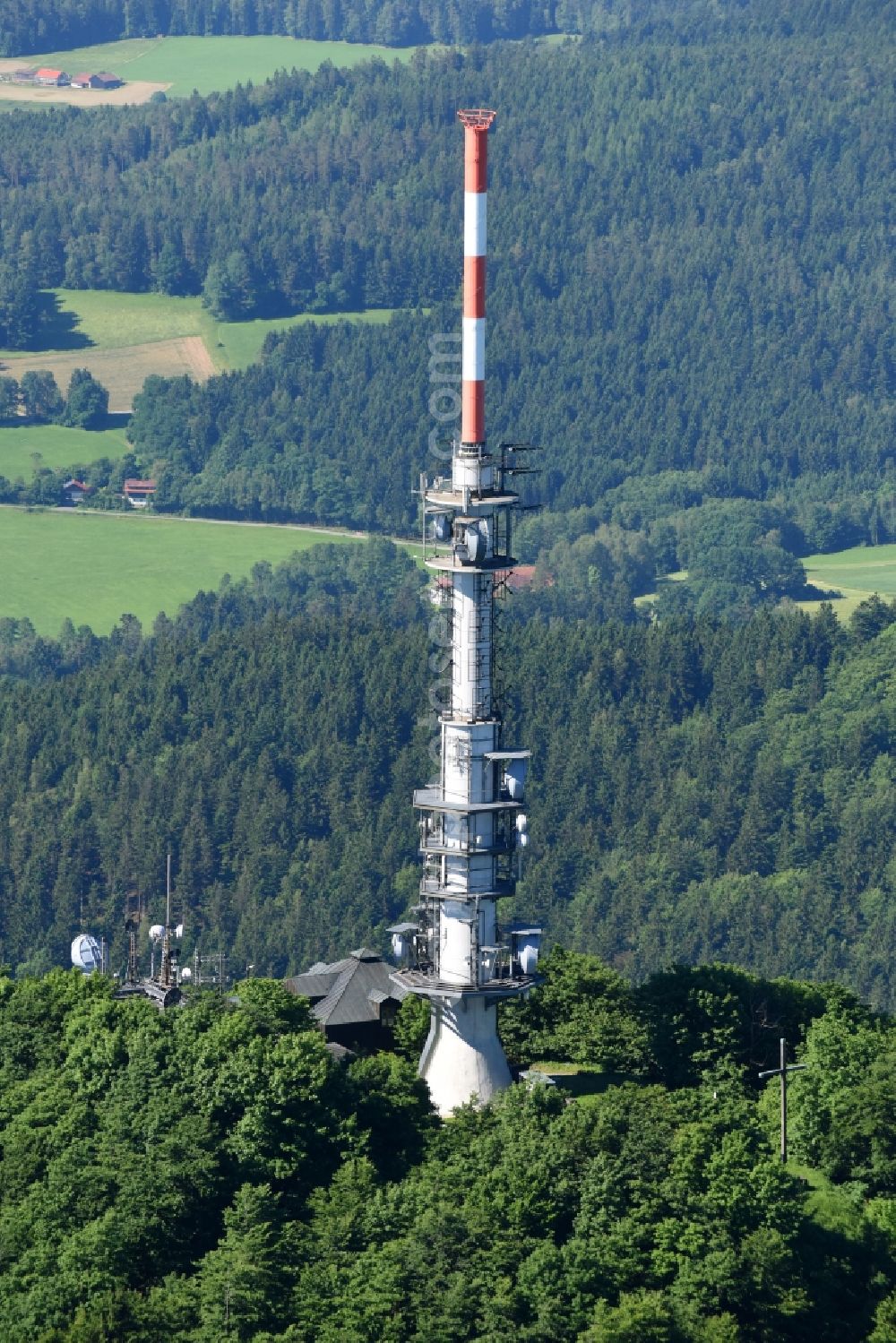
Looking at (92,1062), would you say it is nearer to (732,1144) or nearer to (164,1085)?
(164,1085)

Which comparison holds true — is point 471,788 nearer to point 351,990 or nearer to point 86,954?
point 351,990

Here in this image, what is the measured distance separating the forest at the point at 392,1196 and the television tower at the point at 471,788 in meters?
2.29

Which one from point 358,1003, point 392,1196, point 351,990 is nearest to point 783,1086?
point 392,1196

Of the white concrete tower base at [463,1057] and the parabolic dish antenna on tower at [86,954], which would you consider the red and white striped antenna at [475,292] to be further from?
the parabolic dish antenna on tower at [86,954]

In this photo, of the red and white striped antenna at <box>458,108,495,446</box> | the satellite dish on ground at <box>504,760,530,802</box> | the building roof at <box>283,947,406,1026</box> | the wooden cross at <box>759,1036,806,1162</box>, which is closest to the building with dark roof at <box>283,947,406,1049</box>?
the building roof at <box>283,947,406,1026</box>

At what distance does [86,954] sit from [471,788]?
19399 millimetres

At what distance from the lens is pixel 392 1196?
10094 centimetres

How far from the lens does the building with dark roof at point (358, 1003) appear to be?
114188 millimetres

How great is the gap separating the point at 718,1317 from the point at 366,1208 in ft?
31.2

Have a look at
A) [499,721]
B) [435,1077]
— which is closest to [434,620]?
[499,721]

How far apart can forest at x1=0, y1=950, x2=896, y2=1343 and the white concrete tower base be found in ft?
4.06

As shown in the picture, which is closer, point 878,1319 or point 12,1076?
point 878,1319

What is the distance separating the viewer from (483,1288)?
96875mm

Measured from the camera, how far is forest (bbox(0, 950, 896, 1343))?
318 feet
